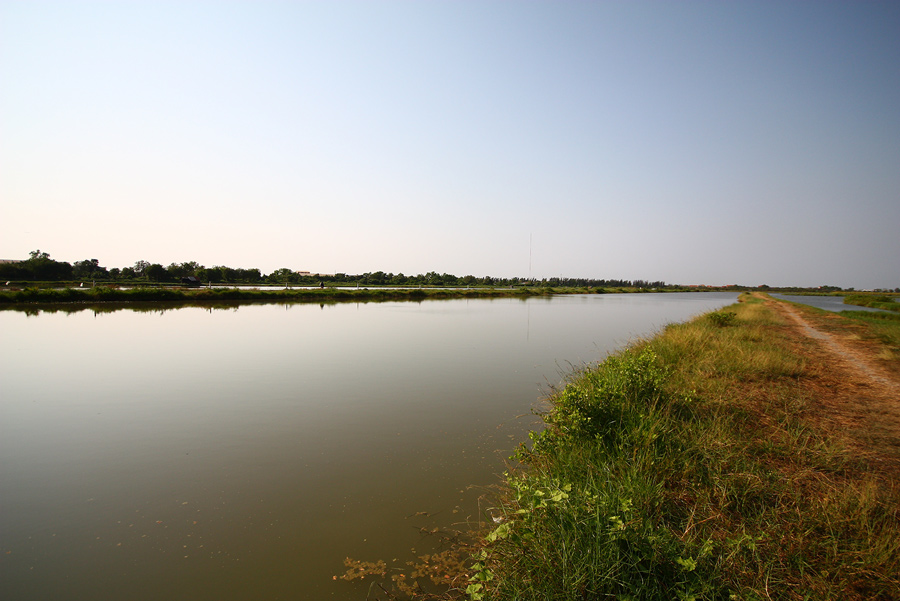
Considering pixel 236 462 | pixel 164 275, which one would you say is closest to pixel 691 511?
pixel 236 462

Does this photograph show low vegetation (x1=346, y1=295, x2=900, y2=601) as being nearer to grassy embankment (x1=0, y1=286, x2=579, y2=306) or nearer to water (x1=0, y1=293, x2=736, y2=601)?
water (x1=0, y1=293, x2=736, y2=601)

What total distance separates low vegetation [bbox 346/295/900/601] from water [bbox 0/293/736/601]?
3.40ft

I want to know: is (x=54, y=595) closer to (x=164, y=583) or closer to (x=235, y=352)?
(x=164, y=583)

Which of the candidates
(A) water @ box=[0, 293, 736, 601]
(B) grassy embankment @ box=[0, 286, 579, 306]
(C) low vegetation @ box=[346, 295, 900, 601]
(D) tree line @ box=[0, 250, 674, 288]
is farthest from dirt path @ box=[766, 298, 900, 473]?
(D) tree line @ box=[0, 250, 674, 288]

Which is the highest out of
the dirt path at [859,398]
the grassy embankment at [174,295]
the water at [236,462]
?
the grassy embankment at [174,295]

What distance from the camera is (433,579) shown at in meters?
3.16

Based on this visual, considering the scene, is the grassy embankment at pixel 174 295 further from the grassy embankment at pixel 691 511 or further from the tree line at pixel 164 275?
the grassy embankment at pixel 691 511

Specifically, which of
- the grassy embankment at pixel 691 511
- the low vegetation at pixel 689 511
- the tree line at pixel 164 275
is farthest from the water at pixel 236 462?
the tree line at pixel 164 275

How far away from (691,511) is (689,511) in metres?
0.08

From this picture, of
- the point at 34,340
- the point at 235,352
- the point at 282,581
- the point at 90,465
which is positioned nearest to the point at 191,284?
the point at 34,340

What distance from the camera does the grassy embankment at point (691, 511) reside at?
2.15 meters

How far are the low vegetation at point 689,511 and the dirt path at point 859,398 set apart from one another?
0.46 feet

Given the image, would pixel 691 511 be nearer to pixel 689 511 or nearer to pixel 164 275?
pixel 689 511

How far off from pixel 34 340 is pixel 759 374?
21.4 metres
